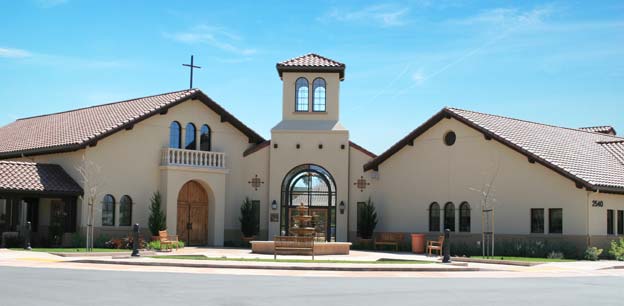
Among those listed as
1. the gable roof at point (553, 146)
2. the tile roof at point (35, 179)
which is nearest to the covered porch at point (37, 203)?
the tile roof at point (35, 179)

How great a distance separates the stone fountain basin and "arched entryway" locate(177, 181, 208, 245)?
20.3 feet

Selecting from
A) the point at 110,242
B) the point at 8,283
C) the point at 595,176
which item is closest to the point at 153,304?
the point at 8,283

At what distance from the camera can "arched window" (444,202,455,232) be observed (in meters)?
34.9

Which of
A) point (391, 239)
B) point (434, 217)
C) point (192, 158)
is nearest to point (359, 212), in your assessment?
point (391, 239)

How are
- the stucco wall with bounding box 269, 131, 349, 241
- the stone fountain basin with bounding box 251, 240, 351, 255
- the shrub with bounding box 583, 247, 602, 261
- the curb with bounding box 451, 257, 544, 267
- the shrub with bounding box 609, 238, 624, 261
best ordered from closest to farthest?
the curb with bounding box 451, 257, 544, 267 → the shrub with bounding box 583, 247, 602, 261 → the shrub with bounding box 609, 238, 624, 261 → the stone fountain basin with bounding box 251, 240, 351, 255 → the stucco wall with bounding box 269, 131, 349, 241

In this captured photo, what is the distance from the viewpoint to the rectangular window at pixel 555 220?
102 feet

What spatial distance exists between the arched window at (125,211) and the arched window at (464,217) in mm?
14208

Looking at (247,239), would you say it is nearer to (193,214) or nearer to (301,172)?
(193,214)

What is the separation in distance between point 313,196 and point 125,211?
8810 millimetres

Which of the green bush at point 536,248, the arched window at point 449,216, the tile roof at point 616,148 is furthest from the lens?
the arched window at point 449,216

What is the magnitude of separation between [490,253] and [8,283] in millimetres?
20707

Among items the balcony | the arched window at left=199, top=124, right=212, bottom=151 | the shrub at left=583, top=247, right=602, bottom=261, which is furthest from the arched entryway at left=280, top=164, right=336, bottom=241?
the shrub at left=583, top=247, right=602, bottom=261

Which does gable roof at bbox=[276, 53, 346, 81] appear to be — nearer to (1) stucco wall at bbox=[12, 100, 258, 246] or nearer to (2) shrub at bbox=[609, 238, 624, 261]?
(1) stucco wall at bbox=[12, 100, 258, 246]

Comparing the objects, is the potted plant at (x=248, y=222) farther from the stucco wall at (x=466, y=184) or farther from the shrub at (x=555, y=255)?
the shrub at (x=555, y=255)
